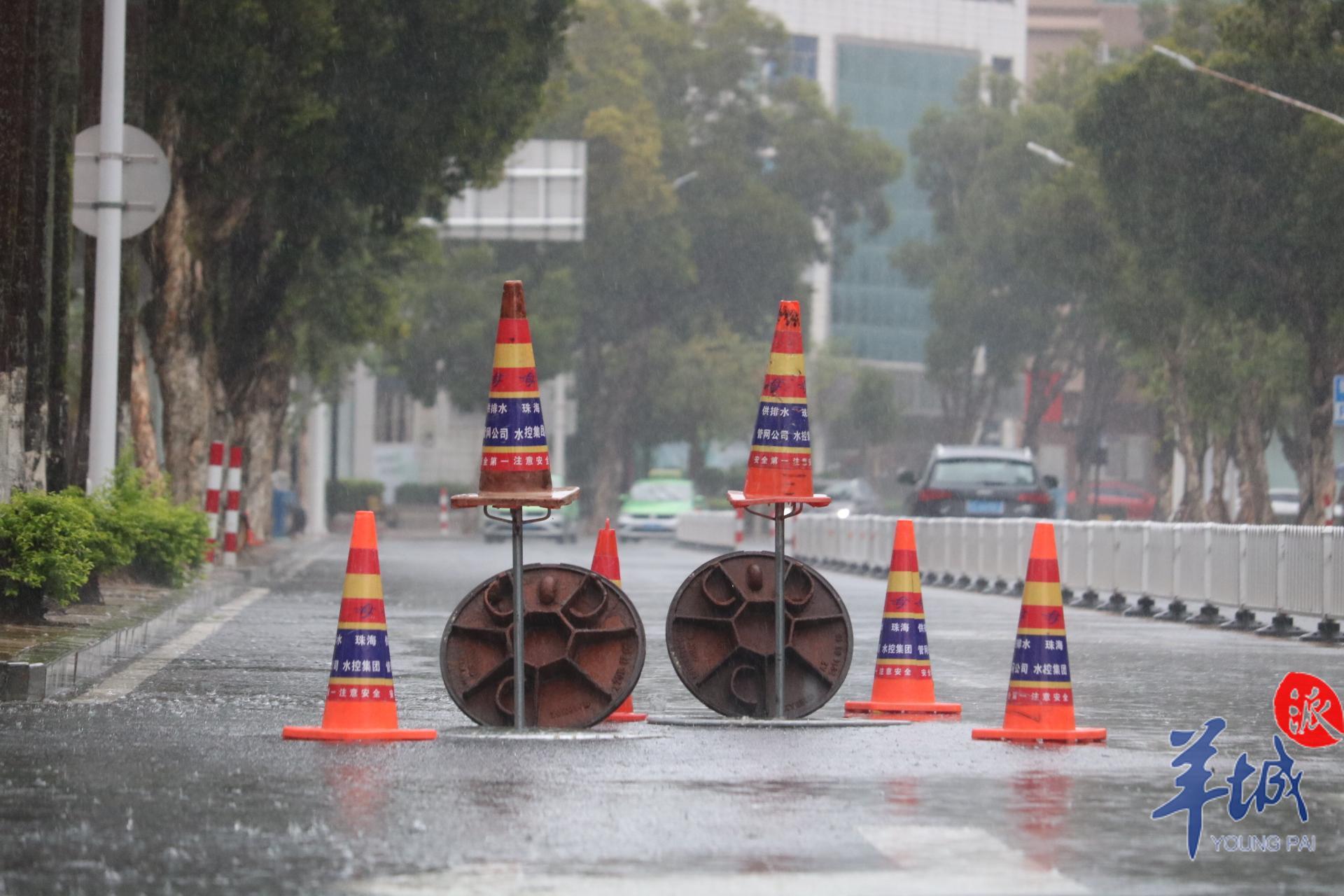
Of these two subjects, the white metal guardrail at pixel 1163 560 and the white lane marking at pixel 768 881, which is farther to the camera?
the white metal guardrail at pixel 1163 560

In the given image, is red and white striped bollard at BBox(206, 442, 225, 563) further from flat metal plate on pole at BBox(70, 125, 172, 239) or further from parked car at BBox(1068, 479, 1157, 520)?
parked car at BBox(1068, 479, 1157, 520)

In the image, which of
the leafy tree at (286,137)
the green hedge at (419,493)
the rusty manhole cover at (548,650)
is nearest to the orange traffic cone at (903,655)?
the rusty manhole cover at (548,650)

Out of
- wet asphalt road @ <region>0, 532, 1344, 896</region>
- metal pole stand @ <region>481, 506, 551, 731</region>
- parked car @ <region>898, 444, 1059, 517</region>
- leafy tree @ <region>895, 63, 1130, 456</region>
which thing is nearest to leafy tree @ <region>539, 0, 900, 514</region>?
leafy tree @ <region>895, 63, 1130, 456</region>

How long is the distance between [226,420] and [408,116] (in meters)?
5.14

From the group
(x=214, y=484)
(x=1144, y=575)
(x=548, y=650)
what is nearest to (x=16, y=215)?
(x=548, y=650)

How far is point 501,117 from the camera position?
2981 cm

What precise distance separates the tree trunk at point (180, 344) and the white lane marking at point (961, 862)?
791 inches

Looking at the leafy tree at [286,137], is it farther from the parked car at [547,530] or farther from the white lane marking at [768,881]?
the parked car at [547,530]

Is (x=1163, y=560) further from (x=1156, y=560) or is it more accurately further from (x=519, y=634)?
(x=519, y=634)

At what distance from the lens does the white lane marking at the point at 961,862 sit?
21.1 feet

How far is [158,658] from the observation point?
14.5 meters

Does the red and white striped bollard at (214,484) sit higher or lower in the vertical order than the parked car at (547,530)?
higher

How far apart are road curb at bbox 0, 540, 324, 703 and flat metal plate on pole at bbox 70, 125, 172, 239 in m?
2.95

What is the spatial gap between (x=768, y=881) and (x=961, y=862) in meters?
0.64
